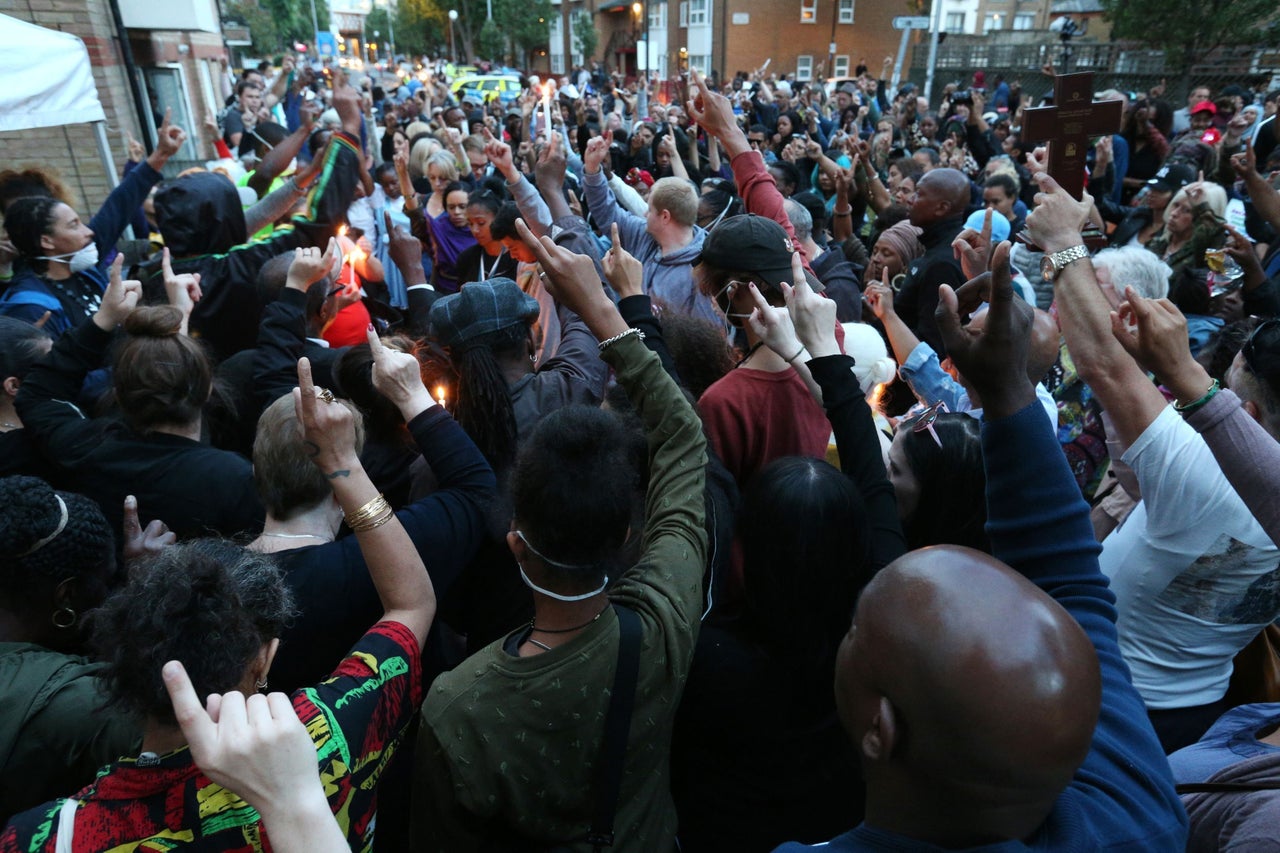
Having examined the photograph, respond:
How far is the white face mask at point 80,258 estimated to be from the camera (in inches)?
152

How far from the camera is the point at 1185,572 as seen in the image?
6.49ft

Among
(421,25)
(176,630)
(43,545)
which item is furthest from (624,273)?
(421,25)

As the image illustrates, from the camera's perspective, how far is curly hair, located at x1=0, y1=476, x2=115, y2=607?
5.97ft

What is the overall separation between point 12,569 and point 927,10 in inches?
1716

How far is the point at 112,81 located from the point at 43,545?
31.5 ft

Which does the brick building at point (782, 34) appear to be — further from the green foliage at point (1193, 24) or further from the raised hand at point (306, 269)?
the raised hand at point (306, 269)

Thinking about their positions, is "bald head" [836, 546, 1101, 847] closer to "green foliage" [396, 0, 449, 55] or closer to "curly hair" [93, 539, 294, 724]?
"curly hair" [93, 539, 294, 724]

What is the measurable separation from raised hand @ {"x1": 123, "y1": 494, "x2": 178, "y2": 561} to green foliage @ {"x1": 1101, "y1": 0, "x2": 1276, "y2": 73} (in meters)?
26.6

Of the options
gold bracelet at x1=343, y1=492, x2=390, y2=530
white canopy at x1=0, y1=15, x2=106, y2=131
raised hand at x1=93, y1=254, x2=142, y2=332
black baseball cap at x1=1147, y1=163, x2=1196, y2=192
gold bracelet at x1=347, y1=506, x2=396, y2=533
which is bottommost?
gold bracelet at x1=347, y1=506, x2=396, y2=533

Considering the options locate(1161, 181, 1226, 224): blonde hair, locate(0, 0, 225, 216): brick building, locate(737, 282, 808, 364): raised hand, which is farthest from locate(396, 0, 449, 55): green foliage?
locate(737, 282, 808, 364): raised hand

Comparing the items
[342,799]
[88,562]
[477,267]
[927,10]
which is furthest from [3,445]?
[927,10]

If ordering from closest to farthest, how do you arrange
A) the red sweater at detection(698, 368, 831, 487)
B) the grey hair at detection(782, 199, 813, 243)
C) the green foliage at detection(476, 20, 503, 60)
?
the red sweater at detection(698, 368, 831, 487)
the grey hair at detection(782, 199, 813, 243)
the green foliage at detection(476, 20, 503, 60)

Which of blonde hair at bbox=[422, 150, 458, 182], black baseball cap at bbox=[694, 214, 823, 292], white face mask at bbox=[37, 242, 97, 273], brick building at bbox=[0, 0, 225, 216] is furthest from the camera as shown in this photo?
brick building at bbox=[0, 0, 225, 216]

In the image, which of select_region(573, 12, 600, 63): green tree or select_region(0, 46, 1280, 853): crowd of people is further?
select_region(573, 12, 600, 63): green tree
